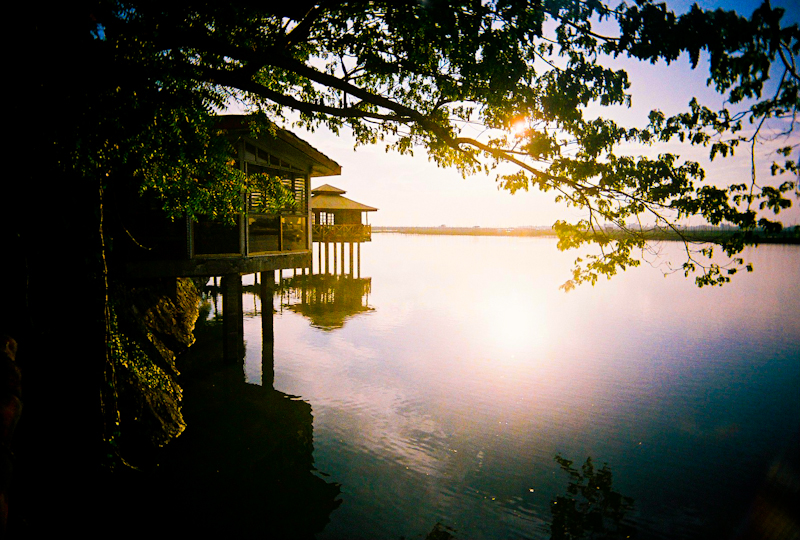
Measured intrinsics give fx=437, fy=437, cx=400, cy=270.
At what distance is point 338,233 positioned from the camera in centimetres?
3288

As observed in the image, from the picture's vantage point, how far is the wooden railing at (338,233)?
3266 cm

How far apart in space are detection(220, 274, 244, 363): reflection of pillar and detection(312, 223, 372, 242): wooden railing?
63.3 ft

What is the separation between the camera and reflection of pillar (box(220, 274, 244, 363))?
13.0m

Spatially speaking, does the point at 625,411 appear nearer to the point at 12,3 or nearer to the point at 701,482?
the point at 701,482

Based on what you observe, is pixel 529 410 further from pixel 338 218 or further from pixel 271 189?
pixel 338 218

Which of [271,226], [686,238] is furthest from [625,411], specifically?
[271,226]

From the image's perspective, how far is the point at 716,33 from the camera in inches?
170

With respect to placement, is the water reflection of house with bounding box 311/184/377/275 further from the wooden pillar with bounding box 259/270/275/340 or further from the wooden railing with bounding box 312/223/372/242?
the wooden pillar with bounding box 259/270/275/340

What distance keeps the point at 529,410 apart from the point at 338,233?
23.8 meters

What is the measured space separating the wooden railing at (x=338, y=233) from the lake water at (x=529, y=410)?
8184 mm

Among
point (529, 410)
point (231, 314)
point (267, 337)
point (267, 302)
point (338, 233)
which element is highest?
point (338, 233)

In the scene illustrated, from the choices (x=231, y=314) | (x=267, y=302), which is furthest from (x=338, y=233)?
(x=231, y=314)

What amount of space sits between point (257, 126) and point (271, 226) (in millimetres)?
5161

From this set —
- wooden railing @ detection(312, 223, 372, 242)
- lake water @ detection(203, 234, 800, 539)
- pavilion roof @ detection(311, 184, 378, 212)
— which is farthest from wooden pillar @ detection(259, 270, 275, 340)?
wooden railing @ detection(312, 223, 372, 242)
